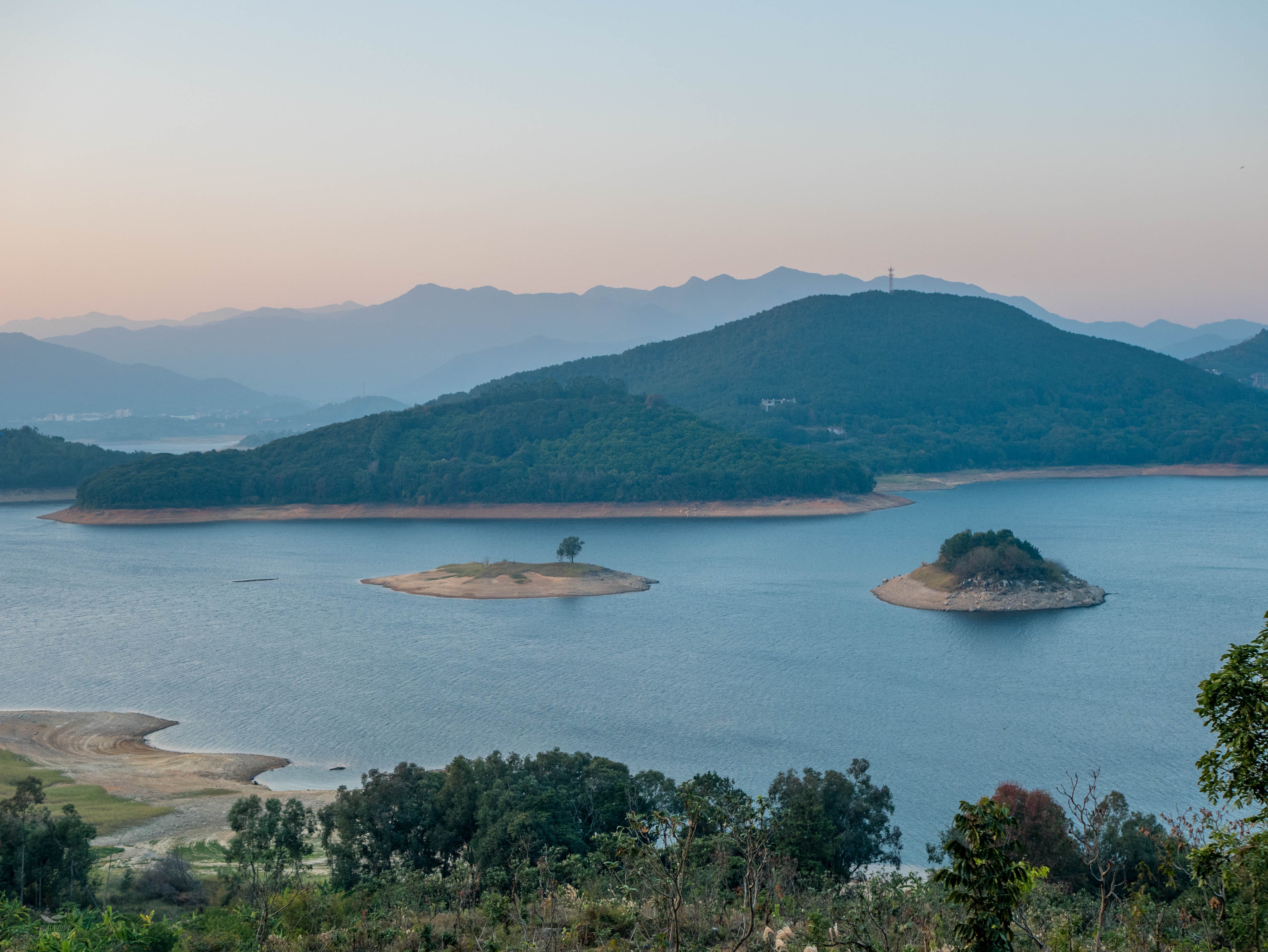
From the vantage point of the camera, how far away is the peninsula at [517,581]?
197ft

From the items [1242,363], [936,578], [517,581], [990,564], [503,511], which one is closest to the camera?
[990,564]

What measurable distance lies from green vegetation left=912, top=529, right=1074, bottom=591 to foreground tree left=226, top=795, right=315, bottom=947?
4156 centimetres

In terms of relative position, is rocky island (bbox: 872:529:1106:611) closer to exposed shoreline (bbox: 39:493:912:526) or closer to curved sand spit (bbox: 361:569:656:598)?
curved sand spit (bbox: 361:569:656:598)

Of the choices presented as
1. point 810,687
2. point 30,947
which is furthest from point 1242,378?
point 30,947

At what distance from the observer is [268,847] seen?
63.0 ft

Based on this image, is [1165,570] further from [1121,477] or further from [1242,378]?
[1242,378]

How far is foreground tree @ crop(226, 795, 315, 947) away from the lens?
17.5 m

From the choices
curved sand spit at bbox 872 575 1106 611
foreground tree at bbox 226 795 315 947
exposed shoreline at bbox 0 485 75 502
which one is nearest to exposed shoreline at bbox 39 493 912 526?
exposed shoreline at bbox 0 485 75 502

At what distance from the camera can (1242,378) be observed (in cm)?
18562

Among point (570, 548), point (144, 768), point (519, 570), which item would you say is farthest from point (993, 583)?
point (144, 768)

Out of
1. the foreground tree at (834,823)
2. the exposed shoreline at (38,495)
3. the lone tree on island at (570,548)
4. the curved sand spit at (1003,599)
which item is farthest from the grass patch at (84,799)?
the exposed shoreline at (38,495)

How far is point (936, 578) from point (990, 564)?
10.2 ft

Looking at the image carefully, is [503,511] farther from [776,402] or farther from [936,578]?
[776,402]

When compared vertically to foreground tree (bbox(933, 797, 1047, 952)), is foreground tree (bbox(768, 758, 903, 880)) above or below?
below
